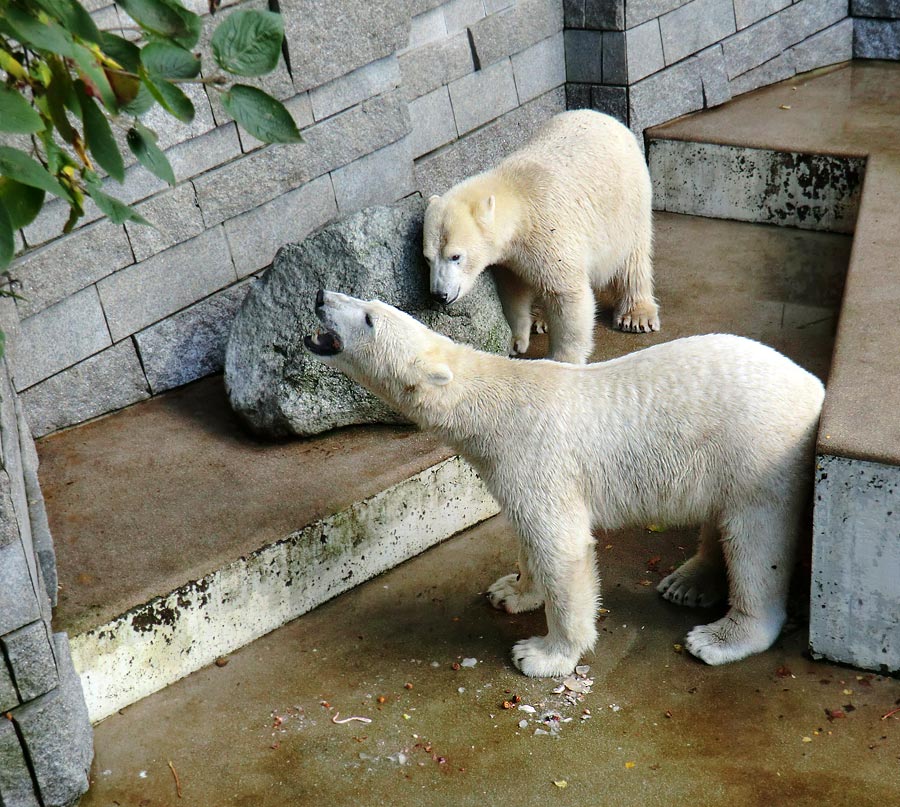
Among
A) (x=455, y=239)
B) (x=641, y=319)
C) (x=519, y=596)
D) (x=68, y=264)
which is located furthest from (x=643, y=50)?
(x=519, y=596)

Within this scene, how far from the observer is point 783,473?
3240mm

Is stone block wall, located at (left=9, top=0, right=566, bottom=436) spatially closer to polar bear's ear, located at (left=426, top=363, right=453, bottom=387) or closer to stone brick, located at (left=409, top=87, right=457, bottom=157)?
stone brick, located at (left=409, top=87, right=457, bottom=157)

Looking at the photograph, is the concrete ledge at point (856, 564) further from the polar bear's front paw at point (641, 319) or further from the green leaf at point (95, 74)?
the green leaf at point (95, 74)

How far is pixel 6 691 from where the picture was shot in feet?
9.53

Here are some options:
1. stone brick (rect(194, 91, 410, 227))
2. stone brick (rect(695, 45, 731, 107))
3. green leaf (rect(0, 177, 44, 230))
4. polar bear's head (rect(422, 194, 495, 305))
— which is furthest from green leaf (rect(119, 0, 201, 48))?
stone brick (rect(695, 45, 731, 107))

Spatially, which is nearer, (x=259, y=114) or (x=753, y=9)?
(x=259, y=114)

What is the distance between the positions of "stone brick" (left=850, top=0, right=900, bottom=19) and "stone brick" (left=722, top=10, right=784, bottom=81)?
70 cm

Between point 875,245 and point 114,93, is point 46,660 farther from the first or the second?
point 875,245

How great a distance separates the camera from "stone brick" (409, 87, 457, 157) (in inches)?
217

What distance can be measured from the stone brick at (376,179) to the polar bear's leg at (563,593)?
230 cm

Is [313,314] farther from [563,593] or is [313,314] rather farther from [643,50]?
[643,50]

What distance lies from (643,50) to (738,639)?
385 cm

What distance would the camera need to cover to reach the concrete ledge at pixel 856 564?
3131mm

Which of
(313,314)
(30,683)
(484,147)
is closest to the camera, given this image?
(30,683)
